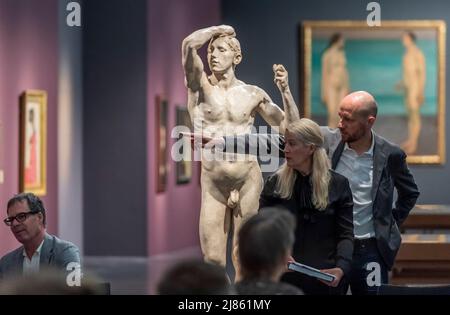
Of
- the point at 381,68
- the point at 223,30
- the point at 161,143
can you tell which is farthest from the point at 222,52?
the point at 161,143

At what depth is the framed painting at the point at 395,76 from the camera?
1622 centimetres

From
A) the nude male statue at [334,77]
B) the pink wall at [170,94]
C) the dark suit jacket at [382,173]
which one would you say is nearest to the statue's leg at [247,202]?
the dark suit jacket at [382,173]

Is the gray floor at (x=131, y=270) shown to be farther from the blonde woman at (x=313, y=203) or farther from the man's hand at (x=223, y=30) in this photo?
the blonde woman at (x=313, y=203)

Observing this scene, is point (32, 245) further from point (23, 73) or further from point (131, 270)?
point (131, 270)

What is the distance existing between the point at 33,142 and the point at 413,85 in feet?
21.5

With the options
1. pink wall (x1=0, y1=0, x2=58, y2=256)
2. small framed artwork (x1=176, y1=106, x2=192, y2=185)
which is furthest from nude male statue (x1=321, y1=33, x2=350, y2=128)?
pink wall (x1=0, y1=0, x2=58, y2=256)

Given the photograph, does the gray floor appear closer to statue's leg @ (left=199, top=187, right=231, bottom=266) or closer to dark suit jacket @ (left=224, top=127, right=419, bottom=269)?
statue's leg @ (left=199, top=187, right=231, bottom=266)

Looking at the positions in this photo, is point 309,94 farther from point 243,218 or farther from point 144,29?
point 243,218

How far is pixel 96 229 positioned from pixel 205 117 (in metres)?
9.16

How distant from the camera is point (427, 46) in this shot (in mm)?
16422

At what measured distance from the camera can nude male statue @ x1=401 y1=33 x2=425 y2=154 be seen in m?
16.5

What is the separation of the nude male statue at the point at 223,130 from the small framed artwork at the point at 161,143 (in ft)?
30.2

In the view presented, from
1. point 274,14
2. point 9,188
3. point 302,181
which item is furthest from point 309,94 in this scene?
point 302,181
